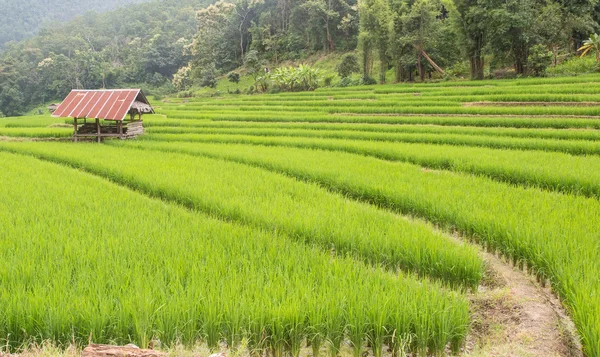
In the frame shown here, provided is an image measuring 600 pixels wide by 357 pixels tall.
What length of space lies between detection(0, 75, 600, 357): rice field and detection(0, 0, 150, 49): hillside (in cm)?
10543

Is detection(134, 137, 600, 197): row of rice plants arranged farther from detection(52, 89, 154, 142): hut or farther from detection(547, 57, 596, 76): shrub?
detection(547, 57, 596, 76): shrub

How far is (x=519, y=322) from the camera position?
3082 millimetres

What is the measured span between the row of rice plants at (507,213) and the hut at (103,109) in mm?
9085

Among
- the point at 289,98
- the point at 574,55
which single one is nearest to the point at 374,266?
the point at 289,98

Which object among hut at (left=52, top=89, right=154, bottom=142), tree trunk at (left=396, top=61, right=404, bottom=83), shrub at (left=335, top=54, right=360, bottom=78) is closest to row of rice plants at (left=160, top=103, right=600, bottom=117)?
hut at (left=52, top=89, right=154, bottom=142)

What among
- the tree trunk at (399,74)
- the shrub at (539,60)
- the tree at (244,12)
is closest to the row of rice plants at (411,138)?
the shrub at (539,60)

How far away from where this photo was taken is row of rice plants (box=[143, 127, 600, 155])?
384 inches

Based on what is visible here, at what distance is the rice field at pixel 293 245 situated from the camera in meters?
2.64

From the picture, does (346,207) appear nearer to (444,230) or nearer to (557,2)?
(444,230)

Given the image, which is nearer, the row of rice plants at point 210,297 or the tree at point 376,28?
the row of rice plants at point 210,297

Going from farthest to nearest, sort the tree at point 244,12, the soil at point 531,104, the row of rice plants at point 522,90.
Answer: the tree at point 244,12, the row of rice plants at point 522,90, the soil at point 531,104

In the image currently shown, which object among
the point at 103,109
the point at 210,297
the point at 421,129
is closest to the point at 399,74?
the point at 421,129

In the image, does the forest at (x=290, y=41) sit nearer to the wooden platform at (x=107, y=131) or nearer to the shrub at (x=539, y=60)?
the shrub at (x=539, y=60)

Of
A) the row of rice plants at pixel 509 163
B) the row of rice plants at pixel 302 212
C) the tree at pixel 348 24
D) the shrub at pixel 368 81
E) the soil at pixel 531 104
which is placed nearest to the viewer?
the row of rice plants at pixel 302 212
